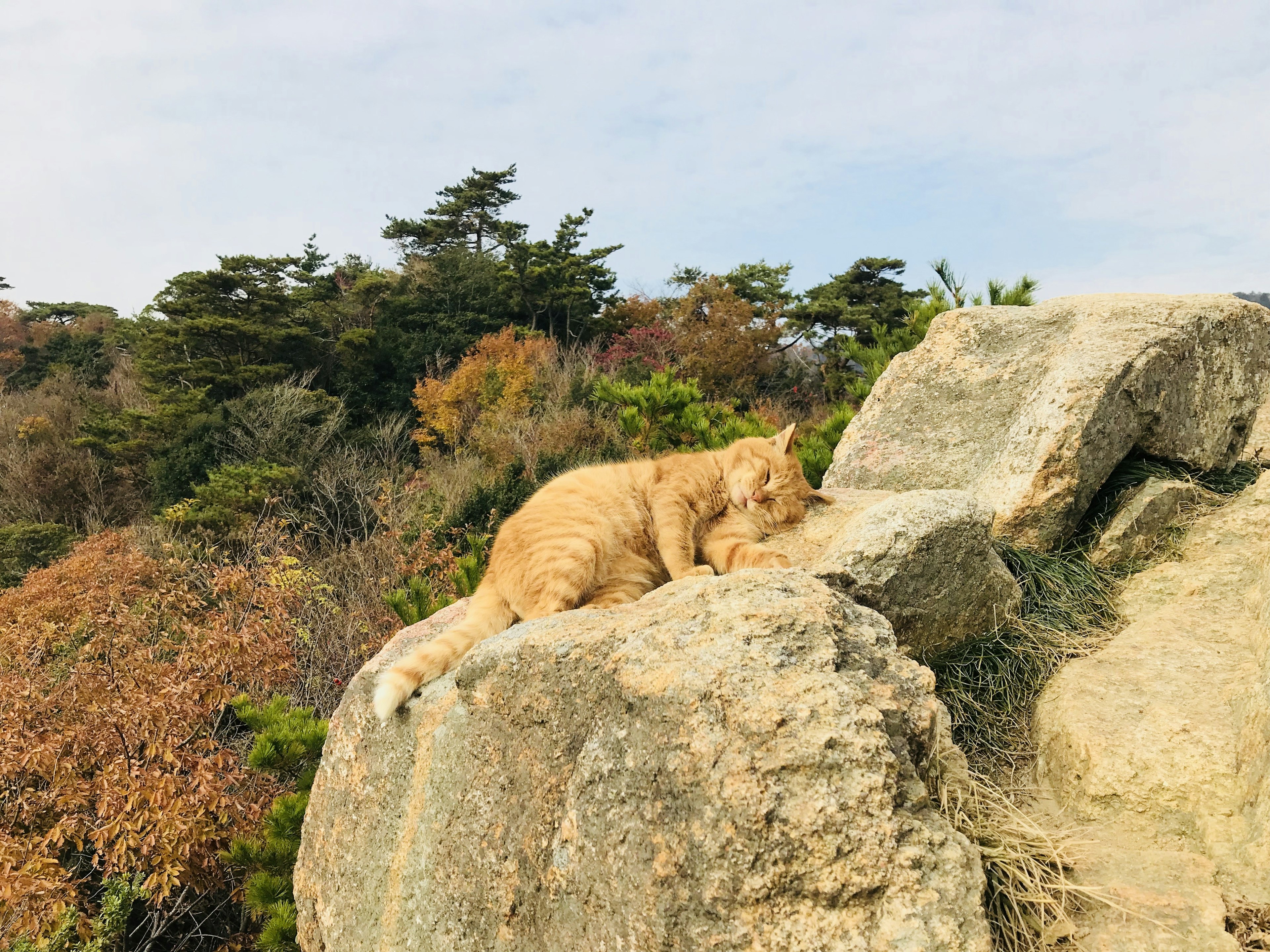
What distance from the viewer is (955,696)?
361 centimetres

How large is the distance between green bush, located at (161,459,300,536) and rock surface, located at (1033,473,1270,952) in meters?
15.8

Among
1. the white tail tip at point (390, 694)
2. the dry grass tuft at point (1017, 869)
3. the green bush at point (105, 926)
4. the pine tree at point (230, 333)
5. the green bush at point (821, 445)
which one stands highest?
the pine tree at point (230, 333)

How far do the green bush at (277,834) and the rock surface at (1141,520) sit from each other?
445 cm

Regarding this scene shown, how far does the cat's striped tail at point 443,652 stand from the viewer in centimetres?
306

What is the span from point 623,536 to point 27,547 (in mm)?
17583

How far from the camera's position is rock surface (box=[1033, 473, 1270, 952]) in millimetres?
2072

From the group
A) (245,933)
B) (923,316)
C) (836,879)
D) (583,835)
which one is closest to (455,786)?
(583,835)

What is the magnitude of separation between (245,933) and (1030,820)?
5.36 metres

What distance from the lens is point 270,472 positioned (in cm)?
1684

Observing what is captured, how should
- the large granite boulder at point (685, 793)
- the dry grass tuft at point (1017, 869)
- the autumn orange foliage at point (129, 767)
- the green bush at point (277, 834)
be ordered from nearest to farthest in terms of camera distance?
the large granite boulder at point (685, 793) → the dry grass tuft at point (1017, 869) → the green bush at point (277, 834) → the autumn orange foliage at point (129, 767)

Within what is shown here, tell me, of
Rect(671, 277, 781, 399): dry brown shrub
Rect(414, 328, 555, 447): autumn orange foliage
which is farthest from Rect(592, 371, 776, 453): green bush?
Rect(671, 277, 781, 399): dry brown shrub

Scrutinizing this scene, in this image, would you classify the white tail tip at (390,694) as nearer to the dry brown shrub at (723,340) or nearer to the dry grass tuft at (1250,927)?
the dry grass tuft at (1250,927)

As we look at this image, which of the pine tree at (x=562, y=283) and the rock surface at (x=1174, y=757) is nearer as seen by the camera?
the rock surface at (x=1174, y=757)

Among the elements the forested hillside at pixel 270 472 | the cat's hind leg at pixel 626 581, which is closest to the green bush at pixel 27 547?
the forested hillside at pixel 270 472
